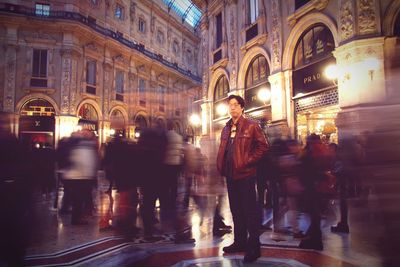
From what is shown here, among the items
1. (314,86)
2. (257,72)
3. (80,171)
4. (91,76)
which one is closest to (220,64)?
(257,72)

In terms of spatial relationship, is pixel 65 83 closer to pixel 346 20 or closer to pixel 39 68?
pixel 39 68

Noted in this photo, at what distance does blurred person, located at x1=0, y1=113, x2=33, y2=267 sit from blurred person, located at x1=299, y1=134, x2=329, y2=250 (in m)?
3.25

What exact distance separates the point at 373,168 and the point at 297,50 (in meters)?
10.2

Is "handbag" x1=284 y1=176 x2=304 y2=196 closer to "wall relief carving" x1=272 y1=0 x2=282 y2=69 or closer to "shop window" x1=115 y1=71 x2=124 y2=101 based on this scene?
"wall relief carving" x1=272 y1=0 x2=282 y2=69

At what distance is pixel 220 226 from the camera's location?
5078 millimetres

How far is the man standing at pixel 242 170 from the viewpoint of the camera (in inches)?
136

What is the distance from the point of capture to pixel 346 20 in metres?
9.19

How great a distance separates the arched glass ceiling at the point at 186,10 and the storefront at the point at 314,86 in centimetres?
2540

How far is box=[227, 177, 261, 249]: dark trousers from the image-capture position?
3445 mm

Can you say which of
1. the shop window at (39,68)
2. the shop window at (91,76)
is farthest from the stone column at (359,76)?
the shop window at (39,68)

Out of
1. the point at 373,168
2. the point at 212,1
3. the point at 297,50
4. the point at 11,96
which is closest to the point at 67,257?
the point at 373,168

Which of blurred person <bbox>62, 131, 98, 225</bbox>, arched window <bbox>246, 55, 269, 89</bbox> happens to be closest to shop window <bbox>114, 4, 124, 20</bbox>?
arched window <bbox>246, 55, 269, 89</bbox>

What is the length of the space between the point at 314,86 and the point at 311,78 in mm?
350

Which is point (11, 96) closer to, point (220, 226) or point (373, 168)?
point (220, 226)
